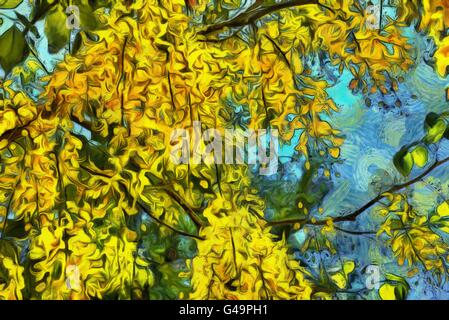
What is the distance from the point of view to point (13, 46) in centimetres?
185

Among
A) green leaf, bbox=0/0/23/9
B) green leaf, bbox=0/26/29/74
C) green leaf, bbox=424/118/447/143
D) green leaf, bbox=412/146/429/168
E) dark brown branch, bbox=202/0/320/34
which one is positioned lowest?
green leaf, bbox=412/146/429/168

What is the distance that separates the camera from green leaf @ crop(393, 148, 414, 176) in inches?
73.5

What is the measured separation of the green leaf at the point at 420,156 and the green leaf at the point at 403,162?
0.01 metres

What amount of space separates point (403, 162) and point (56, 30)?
1.09 m

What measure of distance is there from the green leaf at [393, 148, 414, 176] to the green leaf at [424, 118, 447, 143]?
0.24 ft

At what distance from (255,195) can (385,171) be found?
1.27 feet

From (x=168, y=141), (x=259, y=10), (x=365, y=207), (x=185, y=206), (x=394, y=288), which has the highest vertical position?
(x=259, y=10)

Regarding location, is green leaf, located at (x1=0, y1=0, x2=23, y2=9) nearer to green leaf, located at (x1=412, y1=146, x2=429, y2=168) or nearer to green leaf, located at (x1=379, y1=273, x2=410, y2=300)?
green leaf, located at (x1=412, y1=146, x2=429, y2=168)

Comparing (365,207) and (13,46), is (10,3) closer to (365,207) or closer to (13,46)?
(13,46)

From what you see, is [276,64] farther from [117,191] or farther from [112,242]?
[112,242]

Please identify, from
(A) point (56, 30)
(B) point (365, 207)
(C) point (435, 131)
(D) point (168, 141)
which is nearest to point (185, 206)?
(D) point (168, 141)

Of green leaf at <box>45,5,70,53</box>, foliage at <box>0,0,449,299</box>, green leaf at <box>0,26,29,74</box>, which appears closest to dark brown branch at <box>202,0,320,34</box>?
foliage at <box>0,0,449,299</box>

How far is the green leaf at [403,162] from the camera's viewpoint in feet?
6.12

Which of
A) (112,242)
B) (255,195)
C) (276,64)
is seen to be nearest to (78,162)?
(112,242)
